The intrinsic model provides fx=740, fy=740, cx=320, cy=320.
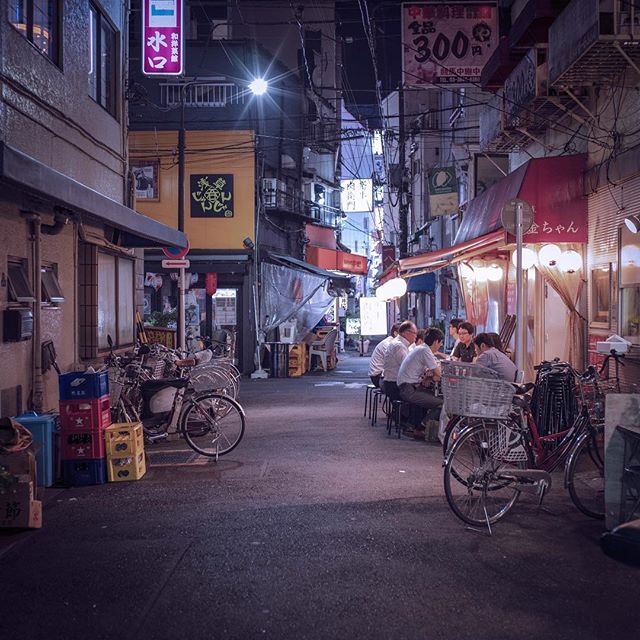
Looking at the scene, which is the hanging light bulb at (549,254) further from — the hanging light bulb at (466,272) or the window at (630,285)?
the hanging light bulb at (466,272)

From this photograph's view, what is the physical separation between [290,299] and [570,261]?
50.7 feet

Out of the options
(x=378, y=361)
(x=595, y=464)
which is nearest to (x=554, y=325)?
(x=378, y=361)

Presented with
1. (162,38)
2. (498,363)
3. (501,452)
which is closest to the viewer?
(501,452)

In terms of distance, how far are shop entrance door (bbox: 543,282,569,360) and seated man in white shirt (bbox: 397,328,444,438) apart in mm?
3677

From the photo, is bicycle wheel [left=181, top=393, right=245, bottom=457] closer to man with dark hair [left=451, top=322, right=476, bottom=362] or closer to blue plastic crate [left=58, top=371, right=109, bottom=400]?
blue plastic crate [left=58, top=371, right=109, bottom=400]

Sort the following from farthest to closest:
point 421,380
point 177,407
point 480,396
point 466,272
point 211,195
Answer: point 211,195 → point 466,272 → point 421,380 → point 177,407 → point 480,396

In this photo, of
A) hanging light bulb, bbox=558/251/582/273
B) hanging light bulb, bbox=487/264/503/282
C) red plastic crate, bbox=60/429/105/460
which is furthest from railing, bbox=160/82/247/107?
red plastic crate, bbox=60/429/105/460

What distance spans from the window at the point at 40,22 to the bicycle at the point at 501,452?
7697mm

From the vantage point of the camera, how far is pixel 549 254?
1257 centimetres

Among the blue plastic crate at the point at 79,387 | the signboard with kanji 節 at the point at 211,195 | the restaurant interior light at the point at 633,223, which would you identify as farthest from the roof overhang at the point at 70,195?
the signboard with kanji 節 at the point at 211,195

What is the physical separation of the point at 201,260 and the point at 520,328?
60.7 ft

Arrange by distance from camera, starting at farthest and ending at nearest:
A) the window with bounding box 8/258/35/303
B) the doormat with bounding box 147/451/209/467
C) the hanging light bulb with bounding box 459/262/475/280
Result: the hanging light bulb with bounding box 459/262/475/280 → the doormat with bounding box 147/451/209/467 → the window with bounding box 8/258/35/303

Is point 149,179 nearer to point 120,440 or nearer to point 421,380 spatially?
point 421,380

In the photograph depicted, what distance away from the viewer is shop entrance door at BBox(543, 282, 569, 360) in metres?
14.4
